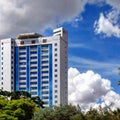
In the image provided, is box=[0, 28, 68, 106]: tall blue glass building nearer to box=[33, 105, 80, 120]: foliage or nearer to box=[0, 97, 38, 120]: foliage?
box=[0, 97, 38, 120]: foliage

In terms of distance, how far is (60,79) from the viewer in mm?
118500

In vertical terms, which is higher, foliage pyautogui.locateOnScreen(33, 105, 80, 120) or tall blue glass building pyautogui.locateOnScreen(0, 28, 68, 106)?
tall blue glass building pyautogui.locateOnScreen(0, 28, 68, 106)

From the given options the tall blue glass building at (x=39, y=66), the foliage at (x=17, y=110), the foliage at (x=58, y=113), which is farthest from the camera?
the tall blue glass building at (x=39, y=66)

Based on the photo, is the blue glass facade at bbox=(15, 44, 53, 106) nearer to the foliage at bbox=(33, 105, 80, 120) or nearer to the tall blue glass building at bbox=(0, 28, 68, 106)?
the tall blue glass building at bbox=(0, 28, 68, 106)

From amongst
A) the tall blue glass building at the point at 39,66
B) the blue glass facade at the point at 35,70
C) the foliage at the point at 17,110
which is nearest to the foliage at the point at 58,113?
the foliage at the point at 17,110

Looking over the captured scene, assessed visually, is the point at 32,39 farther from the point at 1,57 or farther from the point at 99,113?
the point at 99,113

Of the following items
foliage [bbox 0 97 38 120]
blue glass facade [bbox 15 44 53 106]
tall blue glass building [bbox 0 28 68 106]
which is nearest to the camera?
foliage [bbox 0 97 38 120]

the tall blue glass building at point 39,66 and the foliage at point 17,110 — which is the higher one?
the tall blue glass building at point 39,66

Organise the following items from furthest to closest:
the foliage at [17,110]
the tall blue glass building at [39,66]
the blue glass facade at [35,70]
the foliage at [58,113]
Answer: the blue glass facade at [35,70] → the tall blue glass building at [39,66] → the foliage at [17,110] → the foliage at [58,113]

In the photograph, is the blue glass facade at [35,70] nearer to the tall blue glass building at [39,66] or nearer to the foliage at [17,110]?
the tall blue glass building at [39,66]

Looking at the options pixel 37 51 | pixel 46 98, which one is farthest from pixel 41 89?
pixel 37 51

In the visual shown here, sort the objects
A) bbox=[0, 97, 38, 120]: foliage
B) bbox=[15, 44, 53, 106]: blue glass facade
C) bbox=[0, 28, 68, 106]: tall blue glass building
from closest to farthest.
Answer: bbox=[0, 97, 38, 120]: foliage < bbox=[0, 28, 68, 106]: tall blue glass building < bbox=[15, 44, 53, 106]: blue glass facade

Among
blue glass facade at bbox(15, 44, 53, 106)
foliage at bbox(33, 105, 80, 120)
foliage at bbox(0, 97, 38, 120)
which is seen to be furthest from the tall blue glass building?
foliage at bbox(33, 105, 80, 120)

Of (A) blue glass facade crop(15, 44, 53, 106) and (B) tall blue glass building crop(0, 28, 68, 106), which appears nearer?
(B) tall blue glass building crop(0, 28, 68, 106)
